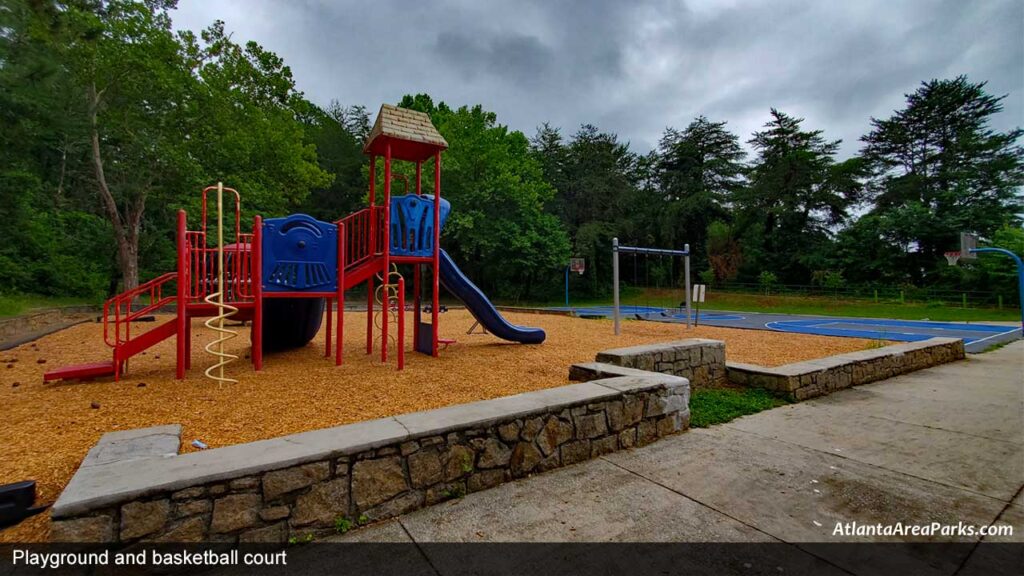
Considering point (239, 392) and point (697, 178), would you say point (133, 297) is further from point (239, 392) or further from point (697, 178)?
point (697, 178)

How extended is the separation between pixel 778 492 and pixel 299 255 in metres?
5.55

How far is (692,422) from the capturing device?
4090 mm

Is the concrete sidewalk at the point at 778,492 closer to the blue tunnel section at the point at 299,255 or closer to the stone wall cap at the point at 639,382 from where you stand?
the stone wall cap at the point at 639,382

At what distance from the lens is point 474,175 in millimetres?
24984

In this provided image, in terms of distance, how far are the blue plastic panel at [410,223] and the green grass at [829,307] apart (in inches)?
635

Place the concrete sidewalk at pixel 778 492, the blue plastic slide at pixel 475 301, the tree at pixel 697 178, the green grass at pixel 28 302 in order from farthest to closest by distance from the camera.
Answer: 1. the tree at pixel 697 178
2. the green grass at pixel 28 302
3. the blue plastic slide at pixel 475 301
4. the concrete sidewalk at pixel 778 492

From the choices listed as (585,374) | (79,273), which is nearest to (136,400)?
(585,374)

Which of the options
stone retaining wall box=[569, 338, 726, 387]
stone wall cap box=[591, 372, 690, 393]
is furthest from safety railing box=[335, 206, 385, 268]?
stone wall cap box=[591, 372, 690, 393]

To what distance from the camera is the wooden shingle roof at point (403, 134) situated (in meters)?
6.17

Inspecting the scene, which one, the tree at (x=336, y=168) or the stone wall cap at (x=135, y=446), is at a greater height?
the tree at (x=336, y=168)

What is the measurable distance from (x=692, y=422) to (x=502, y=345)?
14.2 ft

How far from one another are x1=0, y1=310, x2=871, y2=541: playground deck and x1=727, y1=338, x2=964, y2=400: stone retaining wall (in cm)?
102

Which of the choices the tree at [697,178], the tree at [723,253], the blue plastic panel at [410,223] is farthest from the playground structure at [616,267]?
the tree at [697,178]

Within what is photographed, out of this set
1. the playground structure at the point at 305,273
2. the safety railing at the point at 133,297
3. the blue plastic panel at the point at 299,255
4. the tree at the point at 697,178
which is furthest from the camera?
the tree at the point at 697,178
